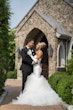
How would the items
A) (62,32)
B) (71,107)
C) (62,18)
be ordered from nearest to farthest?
(71,107)
(62,32)
(62,18)

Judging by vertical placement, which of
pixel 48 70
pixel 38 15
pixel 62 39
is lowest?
pixel 48 70

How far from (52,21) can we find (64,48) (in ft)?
7.67

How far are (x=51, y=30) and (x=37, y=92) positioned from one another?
15.0m

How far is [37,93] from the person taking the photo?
13.0 meters

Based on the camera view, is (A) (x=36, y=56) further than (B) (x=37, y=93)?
Yes

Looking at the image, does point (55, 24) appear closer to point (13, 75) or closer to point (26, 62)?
point (13, 75)

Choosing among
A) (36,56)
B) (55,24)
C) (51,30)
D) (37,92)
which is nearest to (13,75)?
(55,24)

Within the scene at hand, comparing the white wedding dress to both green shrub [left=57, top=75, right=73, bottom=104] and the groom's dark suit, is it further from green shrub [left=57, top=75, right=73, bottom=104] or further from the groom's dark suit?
green shrub [left=57, top=75, right=73, bottom=104]

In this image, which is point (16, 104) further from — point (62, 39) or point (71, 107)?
point (62, 39)

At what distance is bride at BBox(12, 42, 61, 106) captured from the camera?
12.7 meters

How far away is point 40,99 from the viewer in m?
12.7

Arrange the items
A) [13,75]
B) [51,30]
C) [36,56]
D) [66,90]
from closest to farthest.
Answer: [36,56] → [66,90] → [51,30] → [13,75]

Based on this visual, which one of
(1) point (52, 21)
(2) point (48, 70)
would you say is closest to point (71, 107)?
(2) point (48, 70)

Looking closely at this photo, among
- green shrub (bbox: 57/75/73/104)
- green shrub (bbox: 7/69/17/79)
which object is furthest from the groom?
green shrub (bbox: 7/69/17/79)
